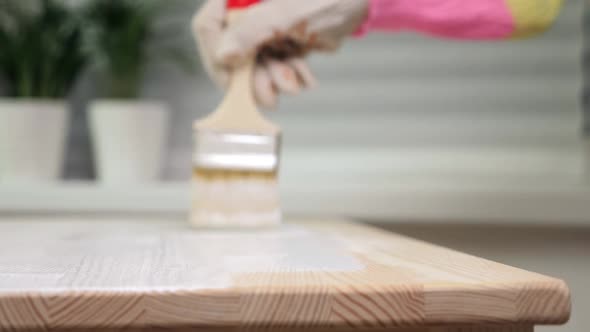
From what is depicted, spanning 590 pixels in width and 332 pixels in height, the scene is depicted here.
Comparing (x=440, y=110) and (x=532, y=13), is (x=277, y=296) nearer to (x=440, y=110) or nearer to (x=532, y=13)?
(x=532, y=13)

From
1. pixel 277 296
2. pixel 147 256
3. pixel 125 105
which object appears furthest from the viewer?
pixel 125 105

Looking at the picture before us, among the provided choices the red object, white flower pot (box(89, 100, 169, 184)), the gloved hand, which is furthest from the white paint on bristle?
white flower pot (box(89, 100, 169, 184))

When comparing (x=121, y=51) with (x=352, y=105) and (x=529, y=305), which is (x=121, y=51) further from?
(x=529, y=305)

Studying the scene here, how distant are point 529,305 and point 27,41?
3.62ft

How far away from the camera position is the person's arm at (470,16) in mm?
882

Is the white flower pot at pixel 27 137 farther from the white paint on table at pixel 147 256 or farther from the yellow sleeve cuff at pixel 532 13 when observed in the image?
the yellow sleeve cuff at pixel 532 13

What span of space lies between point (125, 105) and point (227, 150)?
19.9 inches

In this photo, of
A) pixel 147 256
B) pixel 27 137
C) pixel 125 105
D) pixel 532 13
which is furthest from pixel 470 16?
pixel 27 137

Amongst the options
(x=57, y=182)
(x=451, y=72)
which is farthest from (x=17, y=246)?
(x=451, y=72)

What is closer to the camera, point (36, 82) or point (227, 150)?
point (227, 150)

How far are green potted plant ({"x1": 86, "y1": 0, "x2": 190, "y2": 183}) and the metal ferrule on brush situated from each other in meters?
0.48

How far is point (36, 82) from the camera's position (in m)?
1.36

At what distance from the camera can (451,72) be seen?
141cm

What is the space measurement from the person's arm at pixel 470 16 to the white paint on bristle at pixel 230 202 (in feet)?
0.85
